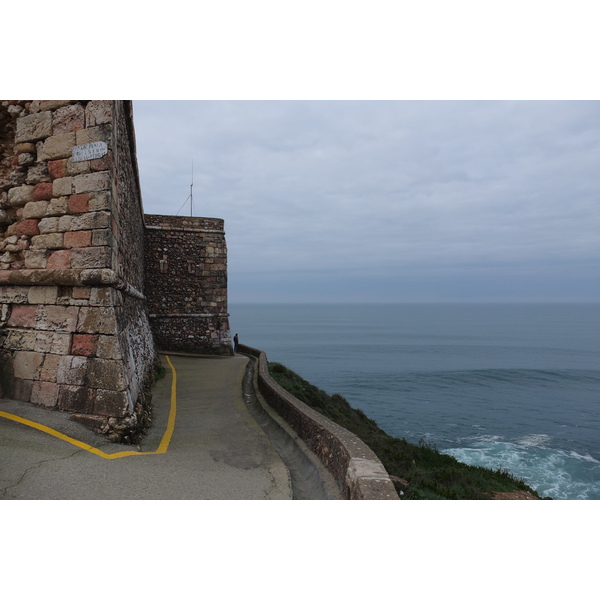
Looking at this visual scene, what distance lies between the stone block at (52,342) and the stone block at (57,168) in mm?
2421

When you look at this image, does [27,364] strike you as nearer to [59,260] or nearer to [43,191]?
[59,260]

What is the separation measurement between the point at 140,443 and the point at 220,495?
2.14 metres

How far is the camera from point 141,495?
4.40 metres

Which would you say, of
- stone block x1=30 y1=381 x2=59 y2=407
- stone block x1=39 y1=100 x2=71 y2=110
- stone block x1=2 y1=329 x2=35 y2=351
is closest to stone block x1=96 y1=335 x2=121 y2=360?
stone block x1=30 y1=381 x2=59 y2=407

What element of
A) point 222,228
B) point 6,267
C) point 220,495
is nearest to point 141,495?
point 220,495

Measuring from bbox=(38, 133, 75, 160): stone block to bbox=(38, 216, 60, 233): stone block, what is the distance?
3.14 feet

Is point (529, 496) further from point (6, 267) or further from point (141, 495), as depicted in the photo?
point (6, 267)

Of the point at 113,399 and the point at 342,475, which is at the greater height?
the point at 113,399

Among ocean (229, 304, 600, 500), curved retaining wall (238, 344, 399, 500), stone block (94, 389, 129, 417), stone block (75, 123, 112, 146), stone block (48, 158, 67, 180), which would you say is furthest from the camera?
ocean (229, 304, 600, 500)

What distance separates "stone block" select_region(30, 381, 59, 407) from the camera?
607cm

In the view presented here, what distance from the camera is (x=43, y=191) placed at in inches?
253

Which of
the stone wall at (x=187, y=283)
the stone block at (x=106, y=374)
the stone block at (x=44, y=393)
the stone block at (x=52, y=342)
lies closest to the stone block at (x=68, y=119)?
the stone block at (x=52, y=342)

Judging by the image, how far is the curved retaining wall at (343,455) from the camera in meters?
4.17

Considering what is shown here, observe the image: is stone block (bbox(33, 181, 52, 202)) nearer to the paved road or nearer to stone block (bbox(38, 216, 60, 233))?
stone block (bbox(38, 216, 60, 233))
